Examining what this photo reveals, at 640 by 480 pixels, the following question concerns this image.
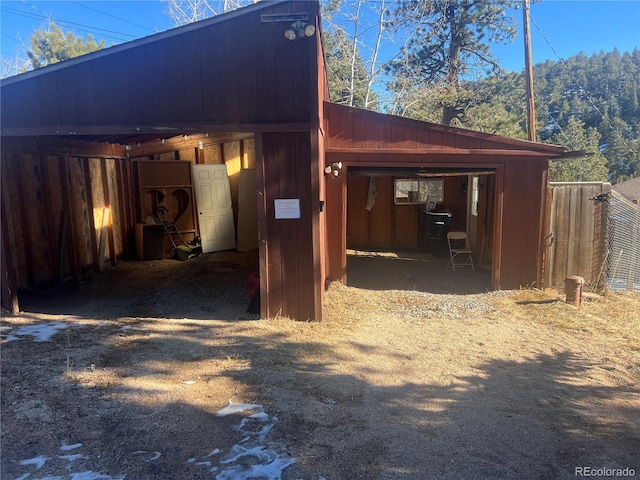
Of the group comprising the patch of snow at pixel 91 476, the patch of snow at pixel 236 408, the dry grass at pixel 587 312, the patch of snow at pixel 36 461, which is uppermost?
the patch of snow at pixel 36 461

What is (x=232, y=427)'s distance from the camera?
271 centimetres

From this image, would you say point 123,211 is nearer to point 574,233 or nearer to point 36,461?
point 36,461

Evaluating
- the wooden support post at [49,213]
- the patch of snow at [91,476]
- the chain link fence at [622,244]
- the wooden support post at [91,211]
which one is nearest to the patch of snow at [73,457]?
the patch of snow at [91,476]

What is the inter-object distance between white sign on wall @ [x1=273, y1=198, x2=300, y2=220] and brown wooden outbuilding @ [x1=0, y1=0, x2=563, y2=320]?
2 cm

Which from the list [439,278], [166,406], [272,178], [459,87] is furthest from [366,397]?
[459,87]

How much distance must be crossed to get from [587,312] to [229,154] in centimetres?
784

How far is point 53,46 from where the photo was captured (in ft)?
55.1

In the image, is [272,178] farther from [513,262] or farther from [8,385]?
[513,262]

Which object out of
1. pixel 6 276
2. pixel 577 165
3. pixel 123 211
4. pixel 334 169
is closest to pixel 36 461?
pixel 6 276

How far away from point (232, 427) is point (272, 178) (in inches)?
110

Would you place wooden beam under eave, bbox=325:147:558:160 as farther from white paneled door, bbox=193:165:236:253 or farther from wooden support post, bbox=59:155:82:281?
wooden support post, bbox=59:155:82:281

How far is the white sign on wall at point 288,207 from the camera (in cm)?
473

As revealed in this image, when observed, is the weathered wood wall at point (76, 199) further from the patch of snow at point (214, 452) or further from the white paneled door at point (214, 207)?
the patch of snow at point (214, 452)

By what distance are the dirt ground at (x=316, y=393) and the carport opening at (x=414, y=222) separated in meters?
2.83
